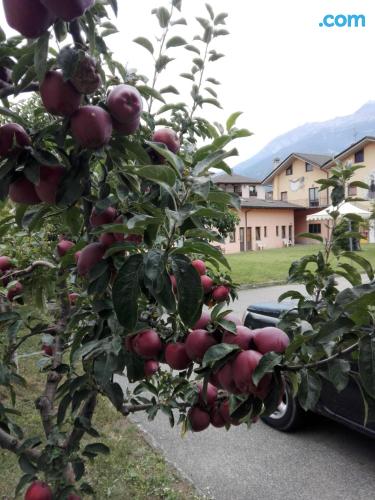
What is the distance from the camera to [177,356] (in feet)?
3.39

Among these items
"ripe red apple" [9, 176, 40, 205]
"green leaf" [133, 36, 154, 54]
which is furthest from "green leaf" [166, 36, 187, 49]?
"ripe red apple" [9, 176, 40, 205]

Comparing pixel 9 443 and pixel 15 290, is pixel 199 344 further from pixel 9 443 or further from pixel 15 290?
pixel 15 290

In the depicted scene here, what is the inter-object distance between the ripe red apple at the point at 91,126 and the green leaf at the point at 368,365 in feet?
2.12

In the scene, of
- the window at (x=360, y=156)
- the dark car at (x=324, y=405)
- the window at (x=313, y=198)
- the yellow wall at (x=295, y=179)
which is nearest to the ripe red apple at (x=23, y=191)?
the dark car at (x=324, y=405)

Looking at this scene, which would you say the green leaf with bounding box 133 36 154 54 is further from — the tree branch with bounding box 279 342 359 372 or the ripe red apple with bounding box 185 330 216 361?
the tree branch with bounding box 279 342 359 372

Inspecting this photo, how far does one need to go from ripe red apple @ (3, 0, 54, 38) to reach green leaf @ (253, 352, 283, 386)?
0.73m

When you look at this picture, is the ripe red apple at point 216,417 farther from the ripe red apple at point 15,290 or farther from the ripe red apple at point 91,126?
the ripe red apple at point 15,290

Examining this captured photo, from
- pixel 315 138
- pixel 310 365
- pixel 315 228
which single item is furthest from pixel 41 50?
pixel 315 138

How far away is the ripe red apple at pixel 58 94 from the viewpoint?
0.78 metres

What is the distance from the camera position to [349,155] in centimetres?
2858

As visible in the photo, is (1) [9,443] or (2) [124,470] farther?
(2) [124,470]

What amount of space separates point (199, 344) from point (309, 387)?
10.8 inches

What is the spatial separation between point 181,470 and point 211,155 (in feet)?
9.88

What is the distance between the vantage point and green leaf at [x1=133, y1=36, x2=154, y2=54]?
142 centimetres
